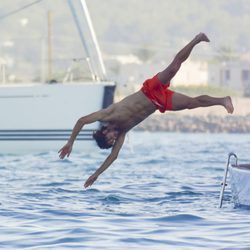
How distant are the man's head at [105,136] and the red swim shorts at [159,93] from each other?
24.4 inches

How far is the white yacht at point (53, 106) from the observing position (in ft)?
101

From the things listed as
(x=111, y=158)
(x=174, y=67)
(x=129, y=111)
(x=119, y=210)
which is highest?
(x=174, y=67)

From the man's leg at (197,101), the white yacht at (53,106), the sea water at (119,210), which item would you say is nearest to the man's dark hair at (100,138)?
the man's leg at (197,101)

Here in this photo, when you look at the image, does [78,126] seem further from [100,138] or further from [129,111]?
[129,111]

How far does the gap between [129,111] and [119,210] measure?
2688 millimetres

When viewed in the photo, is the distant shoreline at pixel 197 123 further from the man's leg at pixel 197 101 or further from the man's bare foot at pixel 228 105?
the man's bare foot at pixel 228 105

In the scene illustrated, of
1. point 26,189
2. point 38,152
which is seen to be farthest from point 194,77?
point 26,189

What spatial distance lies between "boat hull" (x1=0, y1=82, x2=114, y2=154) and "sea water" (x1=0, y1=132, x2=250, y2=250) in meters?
3.17

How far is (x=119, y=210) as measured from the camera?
1734cm

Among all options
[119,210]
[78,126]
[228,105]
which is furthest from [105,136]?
[119,210]

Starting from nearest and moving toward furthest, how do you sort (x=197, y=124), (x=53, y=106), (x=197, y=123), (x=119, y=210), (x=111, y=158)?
(x=111, y=158) < (x=119, y=210) < (x=53, y=106) < (x=197, y=124) < (x=197, y=123)

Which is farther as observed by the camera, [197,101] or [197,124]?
[197,124]

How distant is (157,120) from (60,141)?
45.2 meters

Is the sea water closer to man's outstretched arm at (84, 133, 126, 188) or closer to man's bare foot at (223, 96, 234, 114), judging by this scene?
man's outstretched arm at (84, 133, 126, 188)
